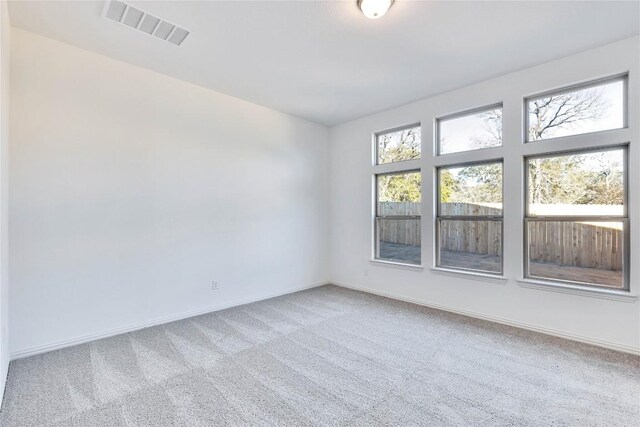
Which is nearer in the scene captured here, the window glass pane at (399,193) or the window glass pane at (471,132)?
the window glass pane at (471,132)

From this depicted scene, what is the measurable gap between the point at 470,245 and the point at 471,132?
1462 millimetres

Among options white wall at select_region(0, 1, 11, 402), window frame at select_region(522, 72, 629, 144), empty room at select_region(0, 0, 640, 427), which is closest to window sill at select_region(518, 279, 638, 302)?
empty room at select_region(0, 0, 640, 427)

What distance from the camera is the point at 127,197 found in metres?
3.09

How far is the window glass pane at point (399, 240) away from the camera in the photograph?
4.27 metres

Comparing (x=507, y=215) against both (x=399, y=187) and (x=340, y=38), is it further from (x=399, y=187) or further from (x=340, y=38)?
(x=340, y=38)

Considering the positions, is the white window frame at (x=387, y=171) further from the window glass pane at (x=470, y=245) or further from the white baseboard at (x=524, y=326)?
the white baseboard at (x=524, y=326)

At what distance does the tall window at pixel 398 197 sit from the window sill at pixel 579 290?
1.35m

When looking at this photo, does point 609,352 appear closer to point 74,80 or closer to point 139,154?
point 139,154

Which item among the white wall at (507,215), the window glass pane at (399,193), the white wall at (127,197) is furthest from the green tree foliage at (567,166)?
the white wall at (127,197)

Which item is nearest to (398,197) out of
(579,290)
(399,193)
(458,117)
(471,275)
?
(399,193)

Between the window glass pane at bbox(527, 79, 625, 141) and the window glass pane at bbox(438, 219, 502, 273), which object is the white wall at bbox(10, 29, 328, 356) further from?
the window glass pane at bbox(527, 79, 625, 141)

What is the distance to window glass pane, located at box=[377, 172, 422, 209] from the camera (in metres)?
4.25

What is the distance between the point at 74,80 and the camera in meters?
2.80

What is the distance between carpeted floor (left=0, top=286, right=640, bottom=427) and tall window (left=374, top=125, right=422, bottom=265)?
138 cm
